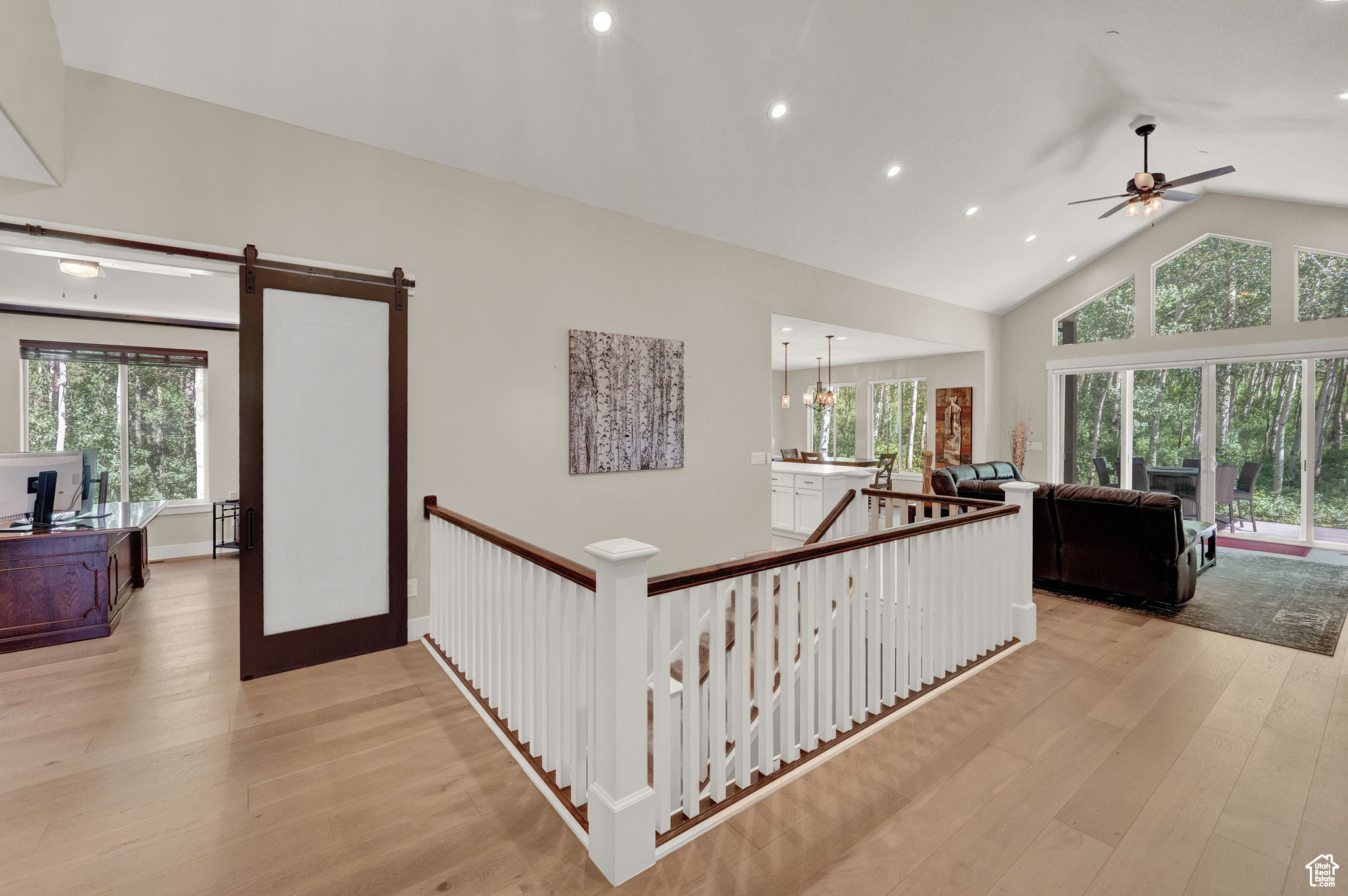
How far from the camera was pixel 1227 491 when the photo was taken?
6691 millimetres

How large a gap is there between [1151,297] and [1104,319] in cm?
55

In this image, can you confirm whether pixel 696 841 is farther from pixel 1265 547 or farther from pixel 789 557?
pixel 1265 547

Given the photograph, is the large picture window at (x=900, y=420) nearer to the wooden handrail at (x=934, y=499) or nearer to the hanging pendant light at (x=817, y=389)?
the hanging pendant light at (x=817, y=389)

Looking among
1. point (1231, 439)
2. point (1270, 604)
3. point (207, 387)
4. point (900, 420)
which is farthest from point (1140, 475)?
point (207, 387)

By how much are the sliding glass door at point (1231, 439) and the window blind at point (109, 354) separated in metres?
10.8

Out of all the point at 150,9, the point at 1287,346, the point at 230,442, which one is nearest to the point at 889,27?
the point at 150,9

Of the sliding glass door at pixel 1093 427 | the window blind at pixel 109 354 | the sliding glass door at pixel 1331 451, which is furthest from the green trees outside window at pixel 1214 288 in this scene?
the window blind at pixel 109 354

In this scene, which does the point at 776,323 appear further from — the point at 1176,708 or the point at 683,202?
the point at 1176,708

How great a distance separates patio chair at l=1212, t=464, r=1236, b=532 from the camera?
666cm

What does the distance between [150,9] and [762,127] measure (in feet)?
10.4

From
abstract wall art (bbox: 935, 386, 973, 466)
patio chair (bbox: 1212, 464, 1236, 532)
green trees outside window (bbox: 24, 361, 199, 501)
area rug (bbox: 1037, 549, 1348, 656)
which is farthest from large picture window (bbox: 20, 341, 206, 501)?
patio chair (bbox: 1212, 464, 1236, 532)

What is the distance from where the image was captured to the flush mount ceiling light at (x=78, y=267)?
126 inches

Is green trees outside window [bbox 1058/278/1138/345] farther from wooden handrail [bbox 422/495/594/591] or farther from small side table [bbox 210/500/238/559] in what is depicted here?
small side table [bbox 210/500/238/559]

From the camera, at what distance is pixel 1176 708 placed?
275 centimetres
